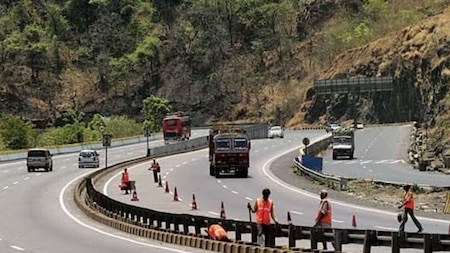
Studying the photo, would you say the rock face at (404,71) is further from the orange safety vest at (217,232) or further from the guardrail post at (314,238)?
the guardrail post at (314,238)

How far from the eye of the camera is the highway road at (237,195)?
32719 millimetres

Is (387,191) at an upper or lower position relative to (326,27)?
lower

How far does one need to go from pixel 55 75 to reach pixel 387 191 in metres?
132

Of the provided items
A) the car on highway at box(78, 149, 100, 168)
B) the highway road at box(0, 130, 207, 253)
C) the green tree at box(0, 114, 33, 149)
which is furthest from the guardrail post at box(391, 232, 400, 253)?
the green tree at box(0, 114, 33, 149)

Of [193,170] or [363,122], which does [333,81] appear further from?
[193,170]

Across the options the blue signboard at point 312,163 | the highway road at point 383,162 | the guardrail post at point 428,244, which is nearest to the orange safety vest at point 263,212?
the guardrail post at point 428,244

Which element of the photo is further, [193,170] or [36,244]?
[193,170]

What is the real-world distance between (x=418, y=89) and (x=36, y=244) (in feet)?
294

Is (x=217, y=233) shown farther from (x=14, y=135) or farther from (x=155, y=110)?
(x=155, y=110)

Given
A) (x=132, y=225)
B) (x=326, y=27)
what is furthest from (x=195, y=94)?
(x=132, y=225)

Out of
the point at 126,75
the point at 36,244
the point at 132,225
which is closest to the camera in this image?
the point at 36,244

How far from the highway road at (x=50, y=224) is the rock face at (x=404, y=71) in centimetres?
4911

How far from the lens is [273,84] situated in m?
153

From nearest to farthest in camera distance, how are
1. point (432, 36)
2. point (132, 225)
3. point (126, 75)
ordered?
point (132, 225) → point (432, 36) → point (126, 75)
